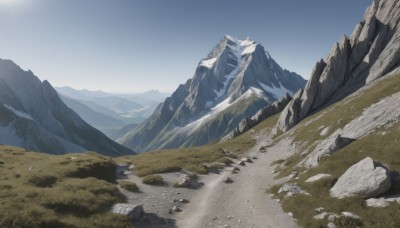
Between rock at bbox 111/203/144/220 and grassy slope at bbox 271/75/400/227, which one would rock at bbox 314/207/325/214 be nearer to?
grassy slope at bbox 271/75/400/227

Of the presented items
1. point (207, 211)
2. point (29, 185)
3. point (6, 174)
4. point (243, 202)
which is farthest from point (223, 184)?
point (6, 174)

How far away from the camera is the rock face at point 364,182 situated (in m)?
26.0

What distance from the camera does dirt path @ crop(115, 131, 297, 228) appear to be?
27.1 m

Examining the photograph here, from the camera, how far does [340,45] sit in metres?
110

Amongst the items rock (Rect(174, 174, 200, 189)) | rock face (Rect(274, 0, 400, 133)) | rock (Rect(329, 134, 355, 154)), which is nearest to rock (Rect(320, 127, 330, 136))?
rock (Rect(329, 134, 355, 154))

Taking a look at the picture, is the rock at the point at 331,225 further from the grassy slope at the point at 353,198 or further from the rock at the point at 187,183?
the rock at the point at 187,183

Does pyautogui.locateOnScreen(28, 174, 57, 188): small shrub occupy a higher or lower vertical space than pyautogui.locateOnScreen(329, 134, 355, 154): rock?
lower

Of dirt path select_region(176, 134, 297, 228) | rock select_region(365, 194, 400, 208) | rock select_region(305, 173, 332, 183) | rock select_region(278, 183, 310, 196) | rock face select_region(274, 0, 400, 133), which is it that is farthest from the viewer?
rock face select_region(274, 0, 400, 133)

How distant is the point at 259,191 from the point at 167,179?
46.1 ft

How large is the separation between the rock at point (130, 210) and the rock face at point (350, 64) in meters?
80.7

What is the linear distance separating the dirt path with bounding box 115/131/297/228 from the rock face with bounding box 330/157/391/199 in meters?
6.08

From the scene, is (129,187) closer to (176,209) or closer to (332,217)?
(176,209)

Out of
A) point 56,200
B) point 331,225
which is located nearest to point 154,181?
point 56,200

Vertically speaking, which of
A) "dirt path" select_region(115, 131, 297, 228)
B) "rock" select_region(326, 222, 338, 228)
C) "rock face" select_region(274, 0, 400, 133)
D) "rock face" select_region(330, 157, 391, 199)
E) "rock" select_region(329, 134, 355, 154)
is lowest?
"dirt path" select_region(115, 131, 297, 228)
